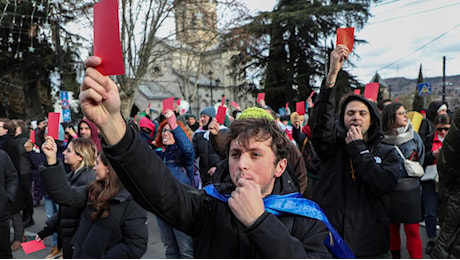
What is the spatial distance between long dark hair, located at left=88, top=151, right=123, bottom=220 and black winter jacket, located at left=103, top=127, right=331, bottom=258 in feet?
4.77

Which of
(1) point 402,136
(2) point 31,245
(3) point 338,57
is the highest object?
(3) point 338,57

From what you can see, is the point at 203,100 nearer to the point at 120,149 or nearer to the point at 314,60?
the point at 314,60

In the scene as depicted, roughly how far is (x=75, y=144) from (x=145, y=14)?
33.9ft

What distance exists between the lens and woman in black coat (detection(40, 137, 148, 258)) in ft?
8.58

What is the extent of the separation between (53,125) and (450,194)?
278cm

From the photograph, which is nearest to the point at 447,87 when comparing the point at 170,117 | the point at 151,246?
the point at 151,246

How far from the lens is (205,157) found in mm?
5461

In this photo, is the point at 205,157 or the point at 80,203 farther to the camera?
the point at 205,157

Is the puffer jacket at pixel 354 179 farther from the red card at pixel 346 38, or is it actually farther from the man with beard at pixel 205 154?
the man with beard at pixel 205 154

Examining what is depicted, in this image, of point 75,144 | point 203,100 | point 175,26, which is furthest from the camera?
point 203,100

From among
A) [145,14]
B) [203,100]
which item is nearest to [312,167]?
[145,14]

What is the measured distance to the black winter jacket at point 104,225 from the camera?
2.62 metres

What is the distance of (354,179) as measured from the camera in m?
2.73

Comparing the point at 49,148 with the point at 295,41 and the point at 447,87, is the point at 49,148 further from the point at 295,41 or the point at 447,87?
the point at 295,41
